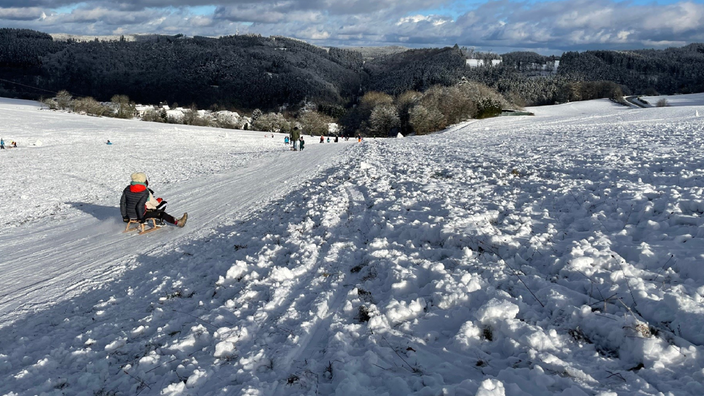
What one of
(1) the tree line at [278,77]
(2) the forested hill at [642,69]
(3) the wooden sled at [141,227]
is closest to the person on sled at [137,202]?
(3) the wooden sled at [141,227]

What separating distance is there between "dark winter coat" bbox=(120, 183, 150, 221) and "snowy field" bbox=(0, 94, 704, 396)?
0.83m

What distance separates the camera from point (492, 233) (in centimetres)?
693

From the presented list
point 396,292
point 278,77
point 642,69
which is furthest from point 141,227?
point 642,69

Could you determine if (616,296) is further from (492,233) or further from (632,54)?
(632,54)

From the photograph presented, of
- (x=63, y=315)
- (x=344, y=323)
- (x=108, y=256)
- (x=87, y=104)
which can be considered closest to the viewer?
(x=344, y=323)

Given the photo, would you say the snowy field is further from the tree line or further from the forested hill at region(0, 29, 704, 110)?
the forested hill at region(0, 29, 704, 110)

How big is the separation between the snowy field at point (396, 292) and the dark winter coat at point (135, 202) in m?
0.83

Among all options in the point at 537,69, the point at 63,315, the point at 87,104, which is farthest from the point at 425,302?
the point at 537,69

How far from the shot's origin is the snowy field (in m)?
4.03

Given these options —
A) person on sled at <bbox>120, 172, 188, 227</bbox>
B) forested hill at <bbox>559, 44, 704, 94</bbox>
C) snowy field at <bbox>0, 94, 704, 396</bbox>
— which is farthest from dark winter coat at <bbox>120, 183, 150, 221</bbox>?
forested hill at <bbox>559, 44, 704, 94</bbox>

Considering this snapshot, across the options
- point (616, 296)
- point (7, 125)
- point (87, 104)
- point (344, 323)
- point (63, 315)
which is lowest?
point (63, 315)

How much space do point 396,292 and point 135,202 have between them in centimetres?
883

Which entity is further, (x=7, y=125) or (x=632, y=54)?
(x=632, y=54)

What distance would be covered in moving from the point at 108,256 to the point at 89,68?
8327 inches
